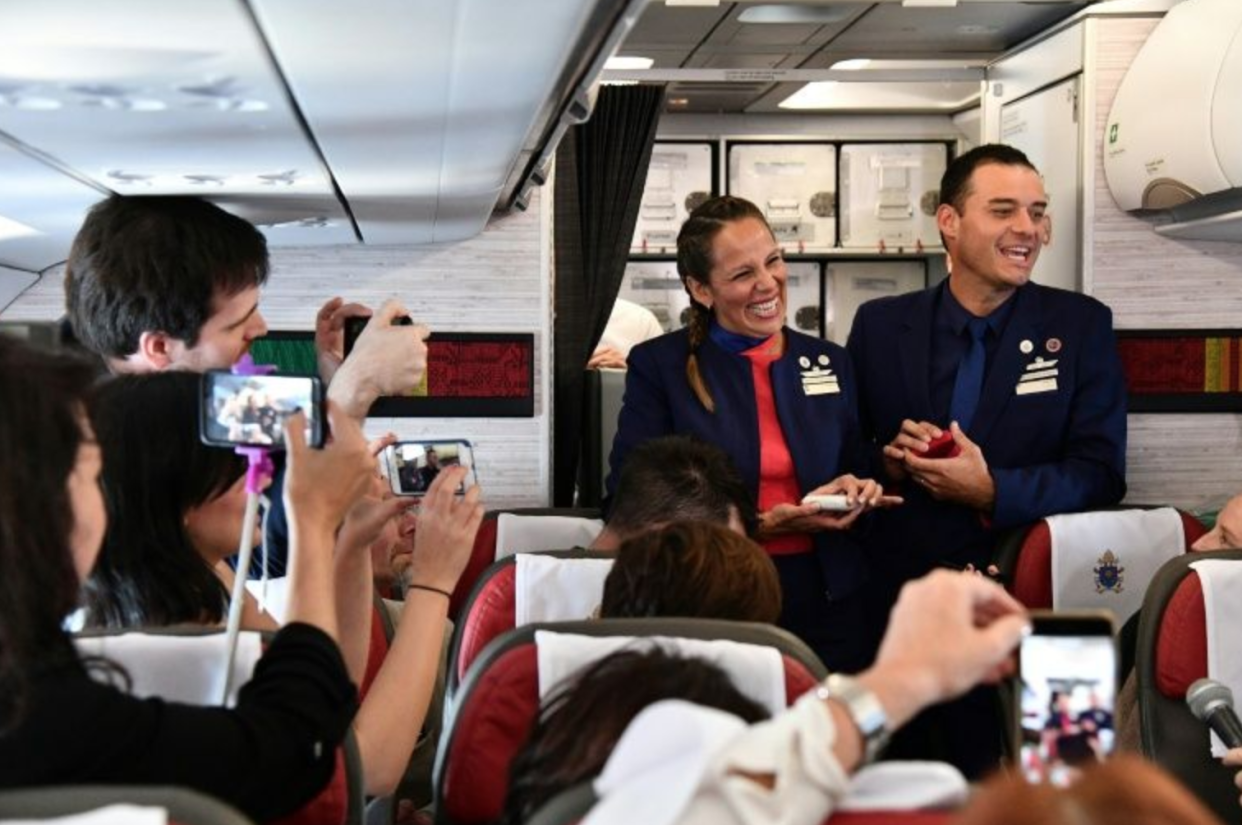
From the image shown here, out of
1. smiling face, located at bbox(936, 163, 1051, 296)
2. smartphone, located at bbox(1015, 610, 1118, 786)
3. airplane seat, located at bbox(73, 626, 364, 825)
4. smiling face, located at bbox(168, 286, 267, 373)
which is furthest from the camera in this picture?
smiling face, located at bbox(936, 163, 1051, 296)

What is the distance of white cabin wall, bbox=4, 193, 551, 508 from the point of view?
17.8ft

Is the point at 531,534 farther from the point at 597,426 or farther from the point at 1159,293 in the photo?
the point at 1159,293

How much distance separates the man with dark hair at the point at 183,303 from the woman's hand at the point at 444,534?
0.26 m

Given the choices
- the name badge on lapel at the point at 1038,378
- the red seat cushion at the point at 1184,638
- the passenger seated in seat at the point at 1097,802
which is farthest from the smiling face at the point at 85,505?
the name badge on lapel at the point at 1038,378

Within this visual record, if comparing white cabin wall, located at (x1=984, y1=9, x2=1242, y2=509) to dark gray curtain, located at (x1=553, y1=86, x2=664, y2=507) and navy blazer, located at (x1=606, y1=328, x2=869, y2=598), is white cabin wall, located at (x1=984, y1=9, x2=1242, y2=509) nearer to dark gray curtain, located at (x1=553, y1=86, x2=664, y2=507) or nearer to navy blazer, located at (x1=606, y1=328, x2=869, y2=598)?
navy blazer, located at (x1=606, y1=328, x2=869, y2=598)

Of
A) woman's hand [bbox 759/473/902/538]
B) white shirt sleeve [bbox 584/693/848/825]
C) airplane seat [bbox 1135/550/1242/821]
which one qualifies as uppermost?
white shirt sleeve [bbox 584/693/848/825]

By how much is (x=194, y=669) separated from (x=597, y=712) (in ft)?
2.14

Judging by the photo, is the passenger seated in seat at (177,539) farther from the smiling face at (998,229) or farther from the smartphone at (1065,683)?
the smiling face at (998,229)

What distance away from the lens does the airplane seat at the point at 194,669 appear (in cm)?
209

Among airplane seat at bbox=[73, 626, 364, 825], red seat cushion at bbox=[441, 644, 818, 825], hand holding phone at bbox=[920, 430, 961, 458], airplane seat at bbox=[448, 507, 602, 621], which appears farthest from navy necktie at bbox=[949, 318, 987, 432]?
airplane seat at bbox=[73, 626, 364, 825]

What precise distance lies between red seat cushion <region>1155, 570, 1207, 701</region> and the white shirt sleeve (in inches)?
77.7

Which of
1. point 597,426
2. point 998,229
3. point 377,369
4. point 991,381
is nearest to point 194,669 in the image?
point 377,369

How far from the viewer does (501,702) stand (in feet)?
7.43

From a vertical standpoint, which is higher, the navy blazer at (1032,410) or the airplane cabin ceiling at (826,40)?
the airplane cabin ceiling at (826,40)
